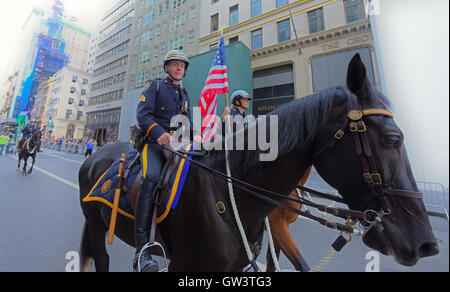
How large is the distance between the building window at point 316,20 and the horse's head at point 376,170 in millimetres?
19100

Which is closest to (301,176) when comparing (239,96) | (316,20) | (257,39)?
(239,96)

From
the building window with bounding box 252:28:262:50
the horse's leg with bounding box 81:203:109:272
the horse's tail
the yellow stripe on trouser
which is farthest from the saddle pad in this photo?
the building window with bounding box 252:28:262:50

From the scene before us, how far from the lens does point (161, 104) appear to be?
2125mm

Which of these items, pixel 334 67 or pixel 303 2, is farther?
pixel 303 2

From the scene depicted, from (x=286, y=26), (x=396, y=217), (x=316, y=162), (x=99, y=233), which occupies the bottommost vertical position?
(x=99, y=233)

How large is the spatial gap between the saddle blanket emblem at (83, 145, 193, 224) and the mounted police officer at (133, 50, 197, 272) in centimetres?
16

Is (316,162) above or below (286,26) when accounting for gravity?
below

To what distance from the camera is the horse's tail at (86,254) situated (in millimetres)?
2674

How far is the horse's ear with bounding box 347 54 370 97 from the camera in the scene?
4.17 ft

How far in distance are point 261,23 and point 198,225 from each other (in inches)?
856

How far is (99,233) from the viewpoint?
263cm

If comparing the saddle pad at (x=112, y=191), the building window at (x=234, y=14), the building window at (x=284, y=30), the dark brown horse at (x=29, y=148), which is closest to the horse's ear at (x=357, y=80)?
the saddle pad at (x=112, y=191)

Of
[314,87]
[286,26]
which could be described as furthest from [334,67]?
[286,26]

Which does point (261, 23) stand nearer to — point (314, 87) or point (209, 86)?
point (314, 87)
